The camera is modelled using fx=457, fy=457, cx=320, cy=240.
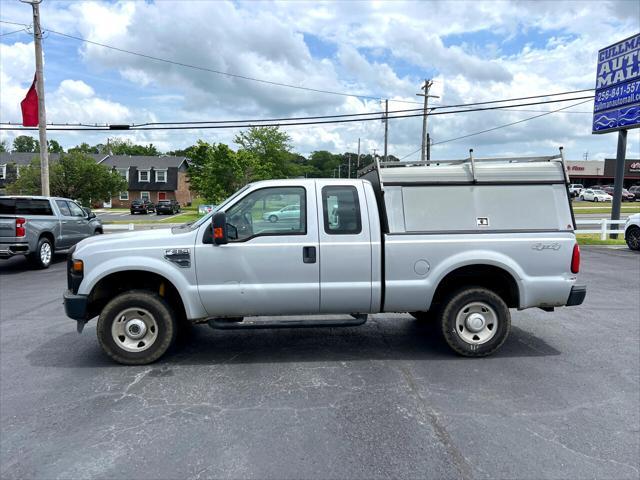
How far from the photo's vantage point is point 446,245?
4836mm

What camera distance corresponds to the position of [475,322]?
5.00m

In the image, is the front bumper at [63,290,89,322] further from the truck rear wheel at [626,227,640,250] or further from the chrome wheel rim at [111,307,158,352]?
the truck rear wheel at [626,227,640,250]

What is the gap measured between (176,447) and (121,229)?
878 inches

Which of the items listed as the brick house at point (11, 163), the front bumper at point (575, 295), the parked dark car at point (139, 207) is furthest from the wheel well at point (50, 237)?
the brick house at point (11, 163)

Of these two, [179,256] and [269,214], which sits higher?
[269,214]

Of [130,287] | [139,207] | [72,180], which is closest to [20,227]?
[130,287]

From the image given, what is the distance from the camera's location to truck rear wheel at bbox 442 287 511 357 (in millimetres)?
4949

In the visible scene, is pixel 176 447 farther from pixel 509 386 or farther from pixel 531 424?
pixel 509 386

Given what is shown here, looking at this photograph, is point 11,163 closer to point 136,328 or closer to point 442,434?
point 136,328

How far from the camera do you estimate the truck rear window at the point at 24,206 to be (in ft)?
37.7

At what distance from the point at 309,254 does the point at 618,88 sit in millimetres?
16667

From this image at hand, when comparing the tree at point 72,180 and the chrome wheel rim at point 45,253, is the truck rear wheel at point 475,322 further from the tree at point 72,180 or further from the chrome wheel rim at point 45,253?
the tree at point 72,180

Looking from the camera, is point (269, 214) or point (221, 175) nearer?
point (269, 214)

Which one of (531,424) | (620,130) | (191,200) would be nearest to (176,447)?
(531,424)
